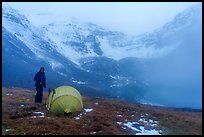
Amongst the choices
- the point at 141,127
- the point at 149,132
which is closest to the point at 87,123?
the point at 141,127

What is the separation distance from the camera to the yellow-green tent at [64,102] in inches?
883

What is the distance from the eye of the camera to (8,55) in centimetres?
14425

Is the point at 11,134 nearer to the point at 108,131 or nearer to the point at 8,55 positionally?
the point at 108,131

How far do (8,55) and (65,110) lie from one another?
126 m

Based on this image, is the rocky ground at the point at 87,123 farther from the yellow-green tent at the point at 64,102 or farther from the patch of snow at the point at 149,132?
the yellow-green tent at the point at 64,102

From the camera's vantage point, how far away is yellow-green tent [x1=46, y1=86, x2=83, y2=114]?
73.6 feet

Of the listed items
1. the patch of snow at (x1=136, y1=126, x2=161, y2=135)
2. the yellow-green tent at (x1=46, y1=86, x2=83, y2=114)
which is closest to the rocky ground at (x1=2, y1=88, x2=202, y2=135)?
the patch of snow at (x1=136, y1=126, x2=161, y2=135)

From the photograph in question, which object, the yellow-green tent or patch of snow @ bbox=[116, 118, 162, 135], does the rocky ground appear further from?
the yellow-green tent

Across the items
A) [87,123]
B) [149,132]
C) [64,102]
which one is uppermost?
[64,102]

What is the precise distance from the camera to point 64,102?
22562 millimetres

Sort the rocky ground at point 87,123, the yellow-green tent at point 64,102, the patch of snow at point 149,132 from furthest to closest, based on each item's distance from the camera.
→ the yellow-green tent at point 64,102
the patch of snow at point 149,132
the rocky ground at point 87,123

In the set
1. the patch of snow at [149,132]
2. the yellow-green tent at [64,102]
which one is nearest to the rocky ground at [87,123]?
the patch of snow at [149,132]

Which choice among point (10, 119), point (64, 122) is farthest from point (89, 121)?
point (10, 119)

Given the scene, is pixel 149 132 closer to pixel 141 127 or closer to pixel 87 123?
pixel 141 127
